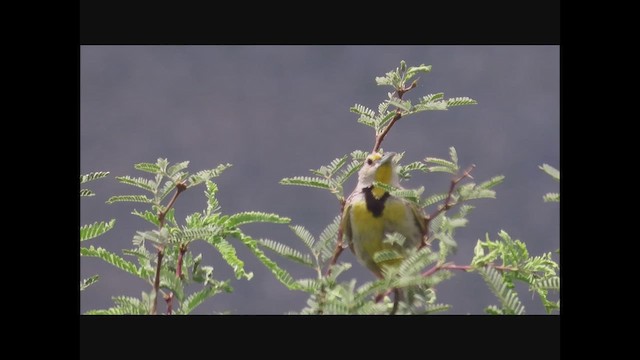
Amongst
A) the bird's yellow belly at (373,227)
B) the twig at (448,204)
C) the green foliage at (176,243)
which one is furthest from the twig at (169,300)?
the bird's yellow belly at (373,227)

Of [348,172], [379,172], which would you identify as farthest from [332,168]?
[379,172]

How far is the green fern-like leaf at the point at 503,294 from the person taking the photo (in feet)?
4.35

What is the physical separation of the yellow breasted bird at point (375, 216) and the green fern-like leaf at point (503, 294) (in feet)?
3.66

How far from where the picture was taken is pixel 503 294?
1.34 m

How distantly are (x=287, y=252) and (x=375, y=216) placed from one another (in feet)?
3.58

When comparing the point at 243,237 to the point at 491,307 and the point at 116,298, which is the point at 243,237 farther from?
the point at 491,307

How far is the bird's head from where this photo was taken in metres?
2.47

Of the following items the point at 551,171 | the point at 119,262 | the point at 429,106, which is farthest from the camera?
the point at 429,106

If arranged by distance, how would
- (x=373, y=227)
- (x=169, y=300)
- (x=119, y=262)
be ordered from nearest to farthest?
(x=169, y=300) → (x=119, y=262) → (x=373, y=227)

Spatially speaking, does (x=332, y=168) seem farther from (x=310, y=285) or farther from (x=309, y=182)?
(x=310, y=285)

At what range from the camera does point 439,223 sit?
151 centimetres

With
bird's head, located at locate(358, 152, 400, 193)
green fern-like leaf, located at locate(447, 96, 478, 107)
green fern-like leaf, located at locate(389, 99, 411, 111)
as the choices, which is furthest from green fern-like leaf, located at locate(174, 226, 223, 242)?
bird's head, located at locate(358, 152, 400, 193)

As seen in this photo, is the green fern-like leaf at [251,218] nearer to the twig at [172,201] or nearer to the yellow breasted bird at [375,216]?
the twig at [172,201]
